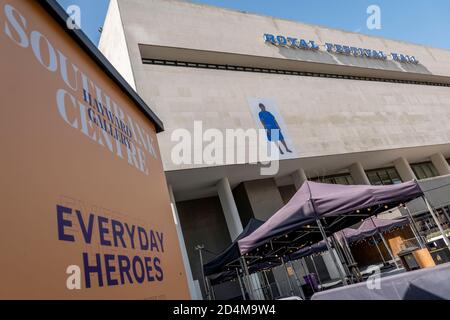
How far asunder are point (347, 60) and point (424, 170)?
43.3ft

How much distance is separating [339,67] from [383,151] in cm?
761

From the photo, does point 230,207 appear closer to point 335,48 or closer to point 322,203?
point 322,203

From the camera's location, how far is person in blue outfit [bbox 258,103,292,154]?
17625mm

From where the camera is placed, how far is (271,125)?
18109 mm

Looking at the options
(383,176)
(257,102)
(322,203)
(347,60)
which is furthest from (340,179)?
(322,203)

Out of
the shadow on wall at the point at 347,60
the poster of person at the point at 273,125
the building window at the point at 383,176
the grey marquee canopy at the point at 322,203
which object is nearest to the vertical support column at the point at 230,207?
the poster of person at the point at 273,125

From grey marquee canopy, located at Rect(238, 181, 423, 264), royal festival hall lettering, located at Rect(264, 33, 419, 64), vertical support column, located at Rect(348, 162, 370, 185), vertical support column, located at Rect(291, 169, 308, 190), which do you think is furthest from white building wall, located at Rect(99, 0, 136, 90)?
vertical support column, located at Rect(348, 162, 370, 185)

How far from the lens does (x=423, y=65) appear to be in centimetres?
2978

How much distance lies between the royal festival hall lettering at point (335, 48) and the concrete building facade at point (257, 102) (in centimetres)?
12

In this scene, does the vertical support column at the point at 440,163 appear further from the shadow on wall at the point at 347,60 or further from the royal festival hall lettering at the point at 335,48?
the royal festival hall lettering at the point at 335,48

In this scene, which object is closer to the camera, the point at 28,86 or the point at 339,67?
the point at 28,86

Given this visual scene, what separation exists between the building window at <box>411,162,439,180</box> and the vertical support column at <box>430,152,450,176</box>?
168 centimetres
